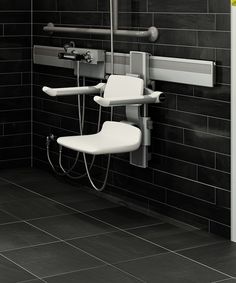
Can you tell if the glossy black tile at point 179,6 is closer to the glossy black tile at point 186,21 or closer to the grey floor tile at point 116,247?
the glossy black tile at point 186,21

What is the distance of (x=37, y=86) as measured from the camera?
220 inches

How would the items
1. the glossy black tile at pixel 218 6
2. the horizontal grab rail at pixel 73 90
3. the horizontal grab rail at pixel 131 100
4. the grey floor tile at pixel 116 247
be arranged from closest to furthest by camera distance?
A: the grey floor tile at pixel 116 247, the glossy black tile at pixel 218 6, the horizontal grab rail at pixel 131 100, the horizontal grab rail at pixel 73 90

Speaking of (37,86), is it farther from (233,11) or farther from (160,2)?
(233,11)

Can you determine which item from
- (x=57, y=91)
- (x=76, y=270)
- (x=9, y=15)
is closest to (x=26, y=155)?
(x=9, y=15)

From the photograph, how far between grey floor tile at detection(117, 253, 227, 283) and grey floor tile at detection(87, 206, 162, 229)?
0.60 m

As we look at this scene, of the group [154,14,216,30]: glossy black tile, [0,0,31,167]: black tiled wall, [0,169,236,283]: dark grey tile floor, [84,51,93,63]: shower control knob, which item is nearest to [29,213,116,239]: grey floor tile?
[0,169,236,283]: dark grey tile floor

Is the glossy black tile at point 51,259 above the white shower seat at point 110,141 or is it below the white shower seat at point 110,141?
below

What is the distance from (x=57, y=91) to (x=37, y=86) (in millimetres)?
1232

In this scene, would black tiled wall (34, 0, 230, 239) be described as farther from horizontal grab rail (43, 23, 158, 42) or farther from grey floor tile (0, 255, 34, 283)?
grey floor tile (0, 255, 34, 283)

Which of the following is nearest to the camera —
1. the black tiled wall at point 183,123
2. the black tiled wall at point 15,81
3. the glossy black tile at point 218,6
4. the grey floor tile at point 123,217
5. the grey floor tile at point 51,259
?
the grey floor tile at point 51,259

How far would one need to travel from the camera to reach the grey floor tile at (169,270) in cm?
329

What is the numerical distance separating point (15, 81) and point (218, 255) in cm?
255

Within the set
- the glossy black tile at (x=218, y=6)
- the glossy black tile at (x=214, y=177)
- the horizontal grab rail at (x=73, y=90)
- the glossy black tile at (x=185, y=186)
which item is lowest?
the glossy black tile at (x=185, y=186)

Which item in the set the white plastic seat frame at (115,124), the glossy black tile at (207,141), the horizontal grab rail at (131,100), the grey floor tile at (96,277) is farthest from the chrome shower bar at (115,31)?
the grey floor tile at (96,277)
